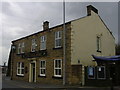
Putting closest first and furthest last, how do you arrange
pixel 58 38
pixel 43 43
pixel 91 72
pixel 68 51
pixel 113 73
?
1. pixel 91 72
2. pixel 113 73
3. pixel 68 51
4. pixel 58 38
5. pixel 43 43

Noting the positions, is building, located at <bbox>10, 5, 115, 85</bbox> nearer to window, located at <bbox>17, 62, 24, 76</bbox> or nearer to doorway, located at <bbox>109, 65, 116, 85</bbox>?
window, located at <bbox>17, 62, 24, 76</bbox>

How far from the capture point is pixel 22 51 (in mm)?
29500

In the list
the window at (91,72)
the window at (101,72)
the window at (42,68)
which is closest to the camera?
the window at (101,72)

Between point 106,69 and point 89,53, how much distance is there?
4.08 m

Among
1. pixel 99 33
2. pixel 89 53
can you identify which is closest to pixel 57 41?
pixel 89 53

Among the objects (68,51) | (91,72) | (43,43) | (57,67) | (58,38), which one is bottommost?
(91,72)

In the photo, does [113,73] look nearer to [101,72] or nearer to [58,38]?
[101,72]

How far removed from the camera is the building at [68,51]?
2020 cm

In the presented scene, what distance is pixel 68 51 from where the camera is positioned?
20672 mm

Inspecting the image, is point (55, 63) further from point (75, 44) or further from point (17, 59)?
point (17, 59)

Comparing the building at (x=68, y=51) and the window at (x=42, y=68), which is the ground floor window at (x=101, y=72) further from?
the window at (x=42, y=68)

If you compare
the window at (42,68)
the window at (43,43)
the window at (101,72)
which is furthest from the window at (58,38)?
the window at (101,72)

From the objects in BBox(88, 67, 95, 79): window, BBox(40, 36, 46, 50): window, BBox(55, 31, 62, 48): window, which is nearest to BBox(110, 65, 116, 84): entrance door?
BBox(88, 67, 95, 79): window

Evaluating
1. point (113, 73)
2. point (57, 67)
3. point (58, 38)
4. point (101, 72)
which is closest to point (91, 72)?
point (101, 72)
